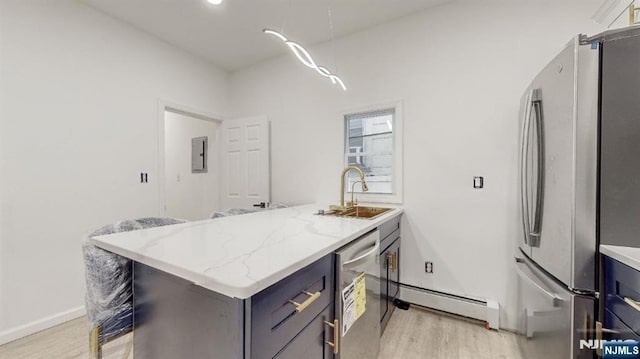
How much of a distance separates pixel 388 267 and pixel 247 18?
9.21 feet

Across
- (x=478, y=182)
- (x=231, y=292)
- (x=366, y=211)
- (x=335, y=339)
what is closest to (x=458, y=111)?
(x=478, y=182)

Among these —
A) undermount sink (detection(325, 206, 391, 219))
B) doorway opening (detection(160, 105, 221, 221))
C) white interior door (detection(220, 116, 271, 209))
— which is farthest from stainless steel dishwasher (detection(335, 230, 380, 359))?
doorway opening (detection(160, 105, 221, 221))

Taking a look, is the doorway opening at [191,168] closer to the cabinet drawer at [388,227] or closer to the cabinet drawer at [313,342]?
the cabinet drawer at [388,227]

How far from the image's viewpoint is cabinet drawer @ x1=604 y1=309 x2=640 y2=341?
2.95 feet

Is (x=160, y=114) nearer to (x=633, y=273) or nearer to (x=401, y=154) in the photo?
(x=401, y=154)

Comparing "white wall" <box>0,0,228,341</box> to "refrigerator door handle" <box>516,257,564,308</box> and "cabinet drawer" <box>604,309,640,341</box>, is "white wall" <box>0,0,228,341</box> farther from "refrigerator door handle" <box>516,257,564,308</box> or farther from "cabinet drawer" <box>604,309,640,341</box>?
"cabinet drawer" <box>604,309,640,341</box>

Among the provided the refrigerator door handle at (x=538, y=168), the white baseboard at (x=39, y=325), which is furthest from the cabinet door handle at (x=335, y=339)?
the white baseboard at (x=39, y=325)

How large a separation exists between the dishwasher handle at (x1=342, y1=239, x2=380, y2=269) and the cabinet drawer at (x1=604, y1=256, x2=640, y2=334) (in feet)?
3.19

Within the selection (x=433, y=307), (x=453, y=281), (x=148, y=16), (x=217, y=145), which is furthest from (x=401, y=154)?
(x=148, y=16)

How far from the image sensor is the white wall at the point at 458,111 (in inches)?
79.4

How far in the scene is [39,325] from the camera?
6.61ft

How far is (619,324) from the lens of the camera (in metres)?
0.96

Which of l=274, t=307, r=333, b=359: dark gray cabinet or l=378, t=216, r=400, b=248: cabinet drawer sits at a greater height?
l=378, t=216, r=400, b=248: cabinet drawer

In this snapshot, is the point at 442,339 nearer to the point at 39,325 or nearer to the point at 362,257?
the point at 362,257
